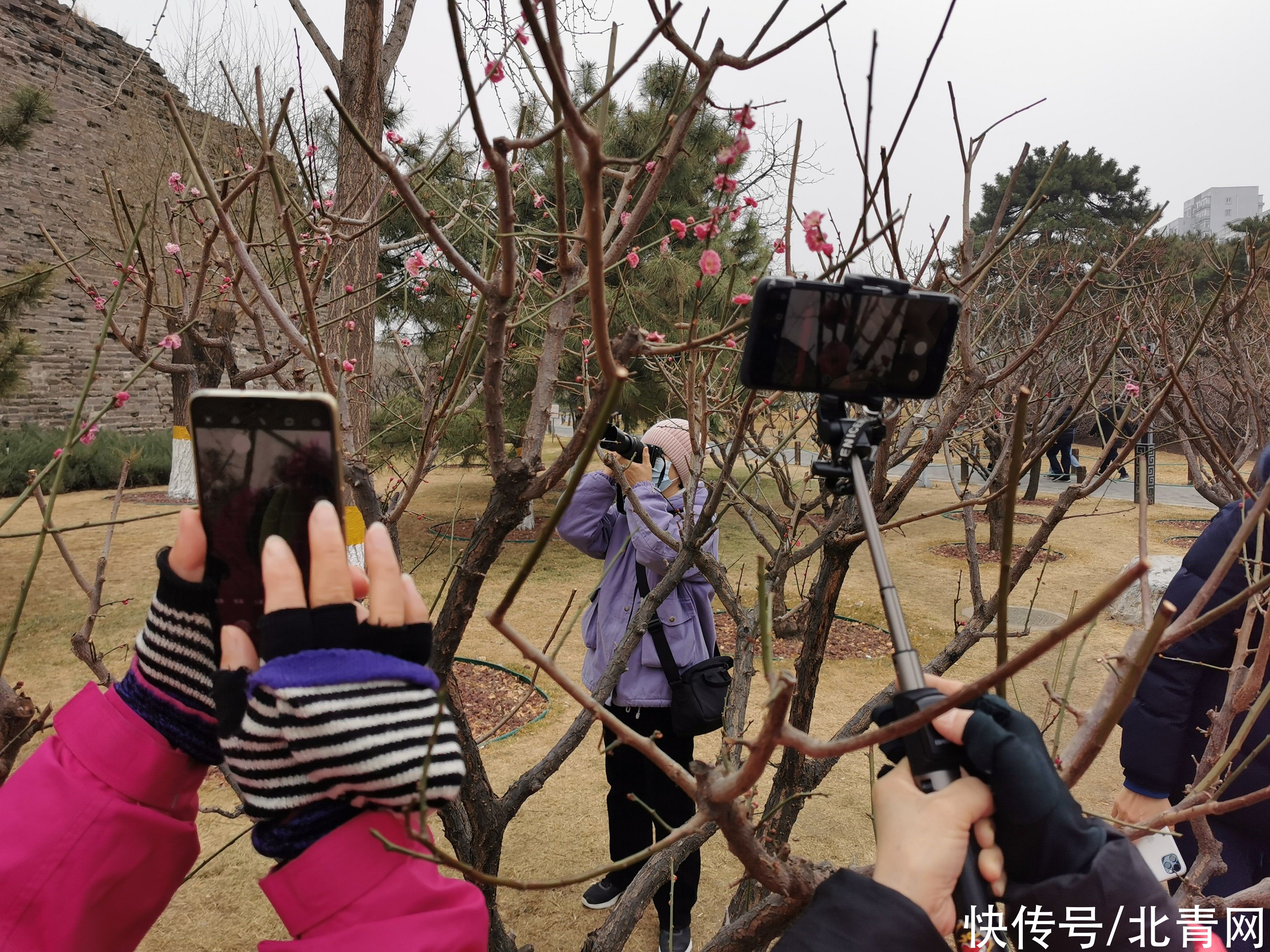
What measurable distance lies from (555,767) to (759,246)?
29.6ft

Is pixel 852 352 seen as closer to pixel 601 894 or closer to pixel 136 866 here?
pixel 136 866

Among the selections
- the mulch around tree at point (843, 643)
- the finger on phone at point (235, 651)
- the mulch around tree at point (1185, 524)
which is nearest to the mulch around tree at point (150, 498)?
the mulch around tree at point (843, 643)

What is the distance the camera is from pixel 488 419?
1213 millimetres

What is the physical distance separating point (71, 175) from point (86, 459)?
13.6 ft

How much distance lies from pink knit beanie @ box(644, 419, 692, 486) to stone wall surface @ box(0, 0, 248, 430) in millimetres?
8646

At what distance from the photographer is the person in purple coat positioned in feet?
8.48

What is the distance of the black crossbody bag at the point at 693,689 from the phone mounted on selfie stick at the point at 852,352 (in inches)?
68.5

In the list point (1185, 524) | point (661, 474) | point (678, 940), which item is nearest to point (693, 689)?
point (661, 474)

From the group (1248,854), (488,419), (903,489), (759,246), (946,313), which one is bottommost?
(1248,854)

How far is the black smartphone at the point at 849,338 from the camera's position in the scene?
78cm

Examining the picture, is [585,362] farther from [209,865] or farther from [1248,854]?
[209,865]

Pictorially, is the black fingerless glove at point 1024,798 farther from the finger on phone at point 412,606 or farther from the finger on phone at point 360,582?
the finger on phone at point 360,582

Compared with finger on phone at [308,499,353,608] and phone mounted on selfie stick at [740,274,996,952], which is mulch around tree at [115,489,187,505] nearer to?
finger on phone at [308,499,353,608]

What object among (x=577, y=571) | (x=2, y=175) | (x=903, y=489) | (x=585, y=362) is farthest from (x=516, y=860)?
(x=2, y=175)
